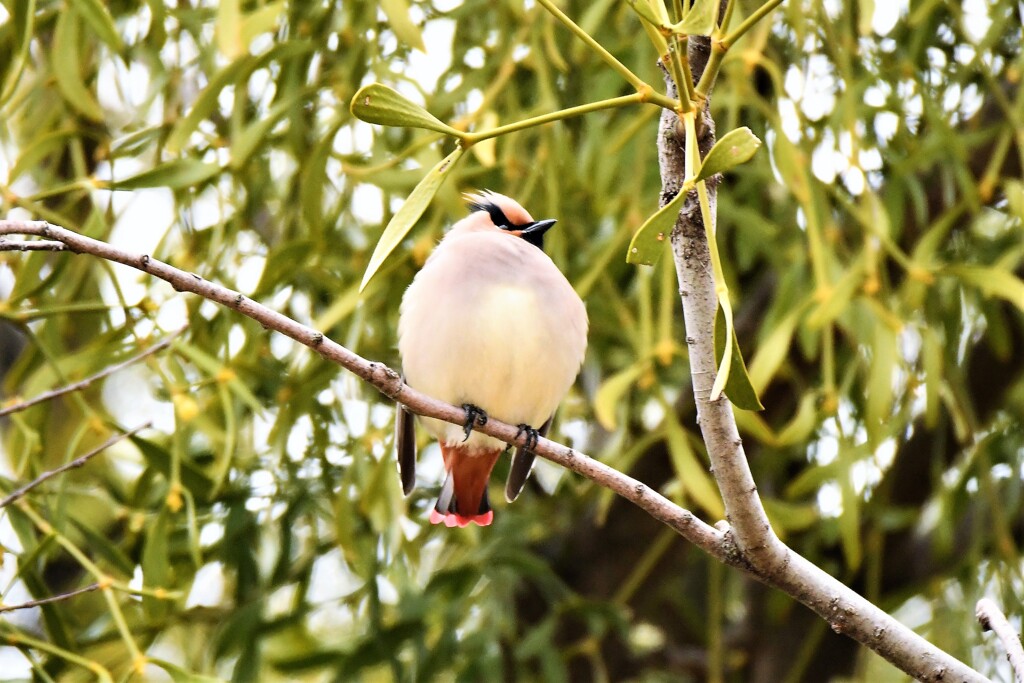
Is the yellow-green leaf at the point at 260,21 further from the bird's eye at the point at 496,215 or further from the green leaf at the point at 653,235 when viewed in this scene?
the green leaf at the point at 653,235

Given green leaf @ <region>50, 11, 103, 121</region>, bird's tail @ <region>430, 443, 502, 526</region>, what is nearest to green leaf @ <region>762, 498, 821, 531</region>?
bird's tail @ <region>430, 443, 502, 526</region>

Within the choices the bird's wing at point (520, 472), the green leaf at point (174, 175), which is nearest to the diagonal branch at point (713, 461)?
the green leaf at point (174, 175)

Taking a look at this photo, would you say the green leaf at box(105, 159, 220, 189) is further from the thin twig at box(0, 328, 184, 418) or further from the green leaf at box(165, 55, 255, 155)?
the thin twig at box(0, 328, 184, 418)

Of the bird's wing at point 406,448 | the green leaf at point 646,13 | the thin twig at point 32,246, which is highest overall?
the green leaf at point 646,13

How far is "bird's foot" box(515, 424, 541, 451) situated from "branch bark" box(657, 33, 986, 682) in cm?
23

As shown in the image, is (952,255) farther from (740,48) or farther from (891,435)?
(740,48)

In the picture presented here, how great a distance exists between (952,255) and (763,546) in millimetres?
1397

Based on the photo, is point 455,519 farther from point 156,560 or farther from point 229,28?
point 229,28

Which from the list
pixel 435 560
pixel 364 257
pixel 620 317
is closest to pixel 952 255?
pixel 620 317

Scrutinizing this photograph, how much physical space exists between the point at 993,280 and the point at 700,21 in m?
1.08

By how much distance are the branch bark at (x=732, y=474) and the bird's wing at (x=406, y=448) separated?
0.89 m

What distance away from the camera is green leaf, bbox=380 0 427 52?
1821 millimetres

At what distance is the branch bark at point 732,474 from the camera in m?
1.28

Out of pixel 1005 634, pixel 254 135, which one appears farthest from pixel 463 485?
pixel 1005 634
